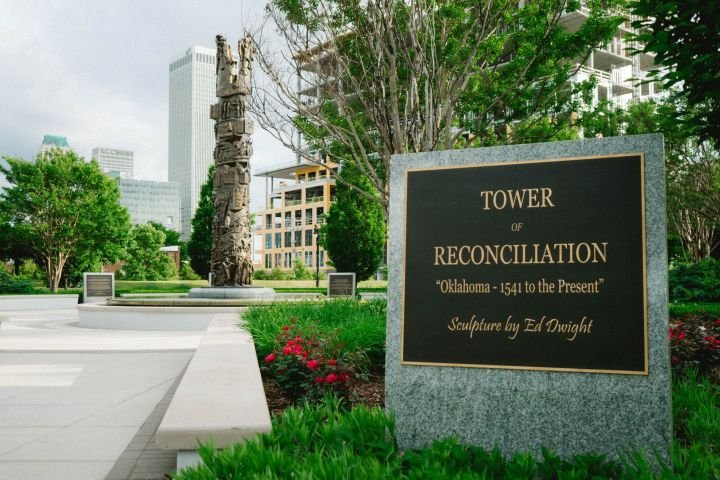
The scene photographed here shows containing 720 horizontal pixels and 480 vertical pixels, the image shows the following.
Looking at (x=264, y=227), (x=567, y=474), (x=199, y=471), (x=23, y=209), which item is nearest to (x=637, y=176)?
(x=567, y=474)

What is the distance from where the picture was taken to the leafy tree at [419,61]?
1195cm

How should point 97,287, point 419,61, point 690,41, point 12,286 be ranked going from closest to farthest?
point 690,41
point 419,61
point 97,287
point 12,286

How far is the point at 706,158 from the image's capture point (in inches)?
955

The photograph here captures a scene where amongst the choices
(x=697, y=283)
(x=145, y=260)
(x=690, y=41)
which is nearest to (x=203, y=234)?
(x=145, y=260)

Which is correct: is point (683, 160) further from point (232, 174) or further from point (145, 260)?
point (145, 260)

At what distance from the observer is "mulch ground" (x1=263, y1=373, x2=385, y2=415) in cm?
531

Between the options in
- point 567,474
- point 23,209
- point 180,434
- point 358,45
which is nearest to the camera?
point 567,474

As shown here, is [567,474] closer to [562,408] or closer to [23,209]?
[562,408]

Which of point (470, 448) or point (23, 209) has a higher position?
point (23, 209)

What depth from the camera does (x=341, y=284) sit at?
24.2 m

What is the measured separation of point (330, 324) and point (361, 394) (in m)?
3.41

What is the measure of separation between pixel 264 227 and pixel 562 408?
9799 cm

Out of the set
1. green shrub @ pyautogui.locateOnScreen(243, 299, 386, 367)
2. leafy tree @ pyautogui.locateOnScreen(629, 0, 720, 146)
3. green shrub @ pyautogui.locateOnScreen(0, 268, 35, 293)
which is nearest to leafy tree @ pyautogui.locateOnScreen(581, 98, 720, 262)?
green shrub @ pyautogui.locateOnScreen(243, 299, 386, 367)

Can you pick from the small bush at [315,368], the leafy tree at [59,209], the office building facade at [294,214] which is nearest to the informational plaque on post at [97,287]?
the leafy tree at [59,209]
